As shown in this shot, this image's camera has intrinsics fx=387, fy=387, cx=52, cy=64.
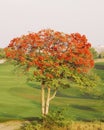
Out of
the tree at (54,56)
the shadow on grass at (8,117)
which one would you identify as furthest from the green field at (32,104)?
the tree at (54,56)

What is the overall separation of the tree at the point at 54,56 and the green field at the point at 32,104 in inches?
70.7

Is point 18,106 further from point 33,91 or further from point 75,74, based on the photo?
point 33,91

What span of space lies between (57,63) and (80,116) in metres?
12.5

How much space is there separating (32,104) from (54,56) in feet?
61.4

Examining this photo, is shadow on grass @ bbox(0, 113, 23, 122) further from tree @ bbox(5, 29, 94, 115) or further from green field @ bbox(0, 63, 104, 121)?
tree @ bbox(5, 29, 94, 115)

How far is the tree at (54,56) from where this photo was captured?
2834 centimetres

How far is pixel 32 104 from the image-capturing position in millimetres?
46344

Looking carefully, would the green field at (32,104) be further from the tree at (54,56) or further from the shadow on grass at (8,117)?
the tree at (54,56)

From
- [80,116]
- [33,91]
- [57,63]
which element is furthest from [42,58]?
[33,91]

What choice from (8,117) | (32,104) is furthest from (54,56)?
(32,104)

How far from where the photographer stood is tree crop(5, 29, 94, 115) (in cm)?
2834

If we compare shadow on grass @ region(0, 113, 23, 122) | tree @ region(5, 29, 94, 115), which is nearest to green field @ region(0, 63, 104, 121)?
shadow on grass @ region(0, 113, 23, 122)

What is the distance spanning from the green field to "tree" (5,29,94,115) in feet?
5.89

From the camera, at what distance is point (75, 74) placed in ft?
95.3
